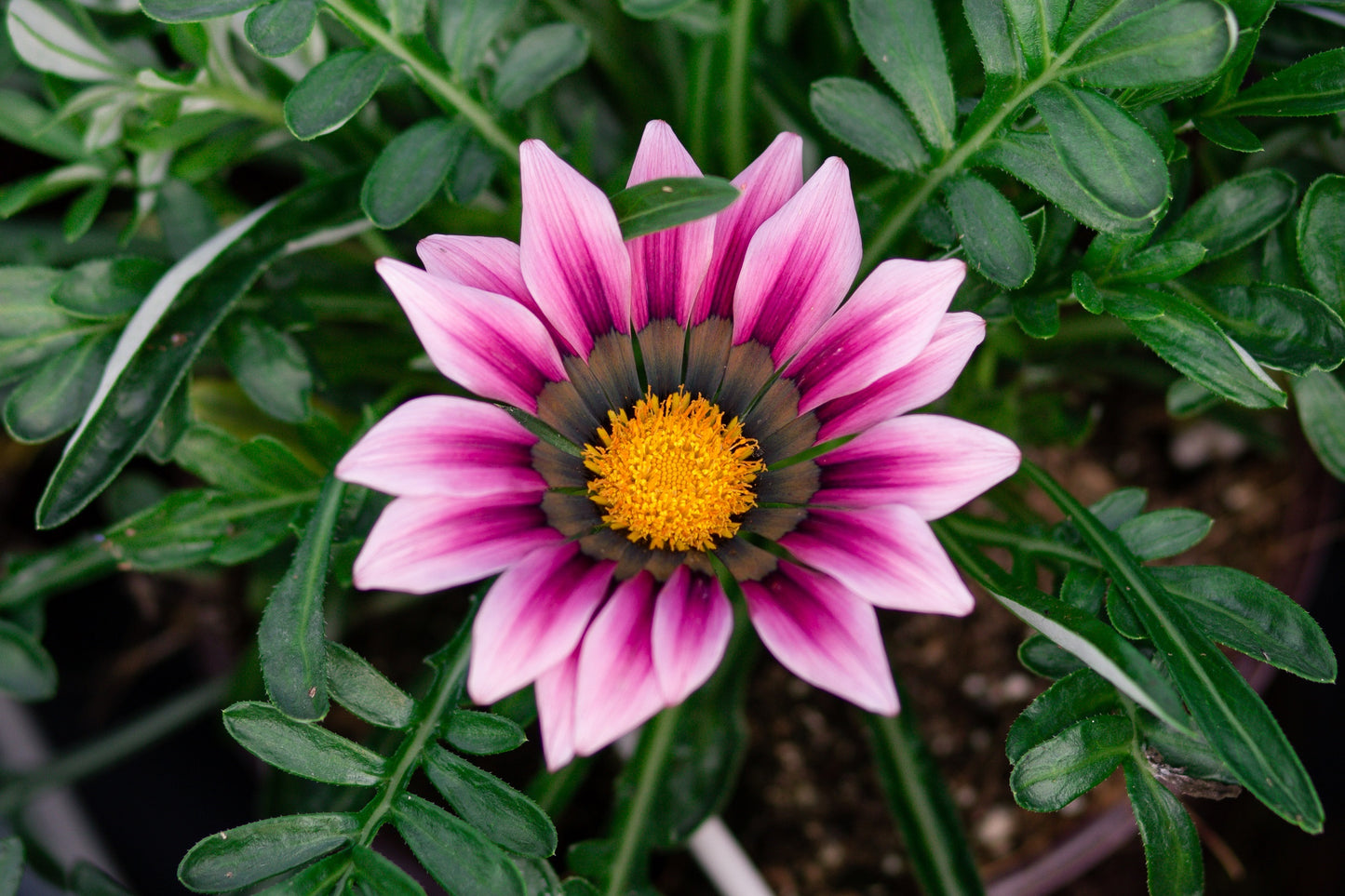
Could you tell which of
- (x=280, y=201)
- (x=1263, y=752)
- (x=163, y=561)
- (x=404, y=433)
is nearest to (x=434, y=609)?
(x=163, y=561)

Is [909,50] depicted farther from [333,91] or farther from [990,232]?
[333,91]

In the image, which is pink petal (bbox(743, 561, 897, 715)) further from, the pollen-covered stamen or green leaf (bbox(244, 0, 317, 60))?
green leaf (bbox(244, 0, 317, 60))

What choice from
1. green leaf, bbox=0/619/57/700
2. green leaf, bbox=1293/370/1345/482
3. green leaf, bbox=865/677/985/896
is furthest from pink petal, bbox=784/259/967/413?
green leaf, bbox=0/619/57/700

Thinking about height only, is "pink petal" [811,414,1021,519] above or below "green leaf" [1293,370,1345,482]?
above

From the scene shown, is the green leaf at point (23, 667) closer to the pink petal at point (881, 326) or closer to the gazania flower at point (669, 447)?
the gazania flower at point (669, 447)

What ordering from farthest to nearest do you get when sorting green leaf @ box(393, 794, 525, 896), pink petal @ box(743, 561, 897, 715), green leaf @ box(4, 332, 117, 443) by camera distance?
1. green leaf @ box(4, 332, 117, 443)
2. green leaf @ box(393, 794, 525, 896)
3. pink petal @ box(743, 561, 897, 715)
